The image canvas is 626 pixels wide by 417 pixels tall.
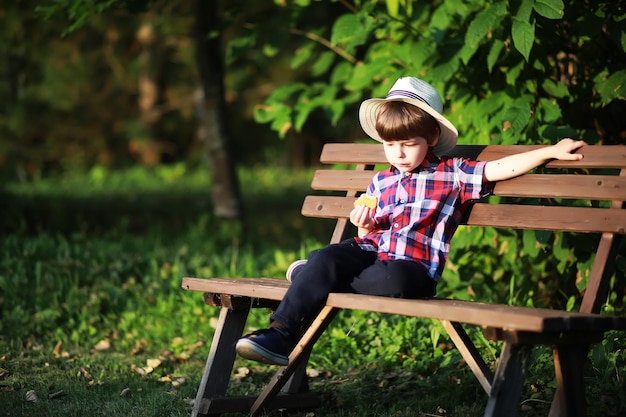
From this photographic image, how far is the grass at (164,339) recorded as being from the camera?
12.8ft

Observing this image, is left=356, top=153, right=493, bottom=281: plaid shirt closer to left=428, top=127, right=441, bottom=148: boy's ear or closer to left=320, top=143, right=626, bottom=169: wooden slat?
left=428, top=127, right=441, bottom=148: boy's ear

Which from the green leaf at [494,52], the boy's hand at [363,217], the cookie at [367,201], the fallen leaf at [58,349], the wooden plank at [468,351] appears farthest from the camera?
the fallen leaf at [58,349]

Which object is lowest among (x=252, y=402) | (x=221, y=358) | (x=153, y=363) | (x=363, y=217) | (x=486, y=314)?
(x=153, y=363)

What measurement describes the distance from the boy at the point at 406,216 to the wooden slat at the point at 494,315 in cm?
21

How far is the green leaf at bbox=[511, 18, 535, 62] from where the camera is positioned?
12.5 feet

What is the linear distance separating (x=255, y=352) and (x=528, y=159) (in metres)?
1.27

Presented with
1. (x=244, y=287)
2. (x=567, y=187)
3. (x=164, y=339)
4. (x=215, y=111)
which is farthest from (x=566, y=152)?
(x=215, y=111)

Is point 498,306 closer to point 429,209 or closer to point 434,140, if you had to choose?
point 429,209

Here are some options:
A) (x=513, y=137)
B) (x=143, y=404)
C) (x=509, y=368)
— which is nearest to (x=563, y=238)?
(x=513, y=137)

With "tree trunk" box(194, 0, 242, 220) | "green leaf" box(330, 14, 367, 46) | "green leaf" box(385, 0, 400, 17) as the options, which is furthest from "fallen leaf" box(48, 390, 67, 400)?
"tree trunk" box(194, 0, 242, 220)

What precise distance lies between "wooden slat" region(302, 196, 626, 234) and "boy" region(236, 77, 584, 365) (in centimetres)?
9

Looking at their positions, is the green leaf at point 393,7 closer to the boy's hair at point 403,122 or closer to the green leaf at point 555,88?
the green leaf at point 555,88

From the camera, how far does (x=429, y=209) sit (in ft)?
11.5

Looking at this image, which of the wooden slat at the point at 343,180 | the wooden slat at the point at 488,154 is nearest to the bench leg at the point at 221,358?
the wooden slat at the point at 343,180
